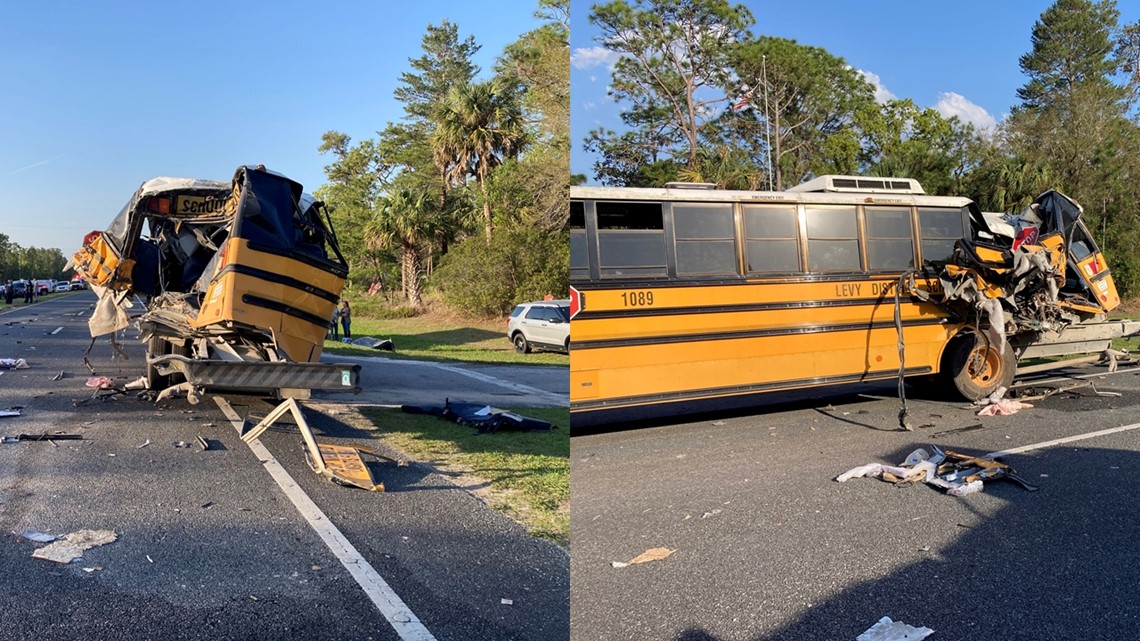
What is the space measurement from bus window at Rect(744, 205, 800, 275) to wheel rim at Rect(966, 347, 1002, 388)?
9.85 ft

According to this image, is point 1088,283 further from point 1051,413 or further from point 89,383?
point 89,383

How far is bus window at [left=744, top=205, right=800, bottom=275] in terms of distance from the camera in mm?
8484

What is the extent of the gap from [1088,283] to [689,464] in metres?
7.56

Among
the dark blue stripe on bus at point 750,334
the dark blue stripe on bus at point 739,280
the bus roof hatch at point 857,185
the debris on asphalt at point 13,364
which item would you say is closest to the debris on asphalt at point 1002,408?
the dark blue stripe on bus at point 750,334

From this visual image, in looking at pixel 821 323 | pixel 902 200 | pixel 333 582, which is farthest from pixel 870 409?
pixel 333 582

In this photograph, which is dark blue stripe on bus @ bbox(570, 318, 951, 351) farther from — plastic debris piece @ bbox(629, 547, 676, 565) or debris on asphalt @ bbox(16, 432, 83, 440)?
debris on asphalt @ bbox(16, 432, 83, 440)

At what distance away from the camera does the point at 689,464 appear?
266 inches

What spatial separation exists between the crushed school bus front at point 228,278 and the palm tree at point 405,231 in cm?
606

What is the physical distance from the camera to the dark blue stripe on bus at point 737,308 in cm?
750

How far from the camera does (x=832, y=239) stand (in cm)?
898

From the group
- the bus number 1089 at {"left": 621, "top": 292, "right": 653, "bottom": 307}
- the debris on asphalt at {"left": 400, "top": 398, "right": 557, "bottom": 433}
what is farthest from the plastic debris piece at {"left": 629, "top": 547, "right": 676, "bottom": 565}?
the debris on asphalt at {"left": 400, "top": 398, "right": 557, "bottom": 433}

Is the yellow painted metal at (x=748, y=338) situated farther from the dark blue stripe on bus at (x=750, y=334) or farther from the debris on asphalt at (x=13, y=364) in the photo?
the debris on asphalt at (x=13, y=364)

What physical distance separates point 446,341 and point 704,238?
609 inches

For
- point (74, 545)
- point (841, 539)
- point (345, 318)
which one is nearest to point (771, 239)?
point (841, 539)
